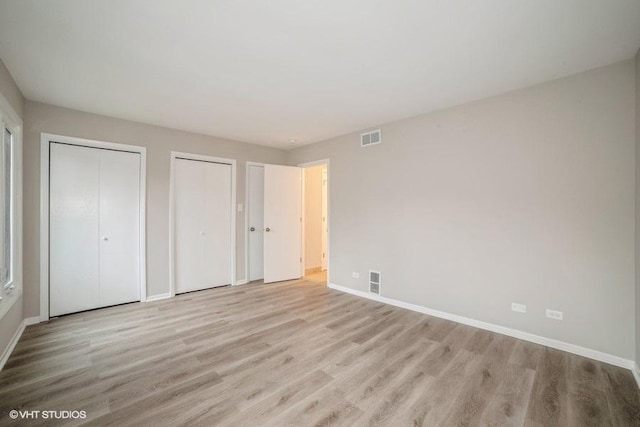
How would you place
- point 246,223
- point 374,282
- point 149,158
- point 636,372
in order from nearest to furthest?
point 636,372 < point 149,158 < point 374,282 < point 246,223

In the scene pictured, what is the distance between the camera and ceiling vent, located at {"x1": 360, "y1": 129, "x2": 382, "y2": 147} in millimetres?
4004

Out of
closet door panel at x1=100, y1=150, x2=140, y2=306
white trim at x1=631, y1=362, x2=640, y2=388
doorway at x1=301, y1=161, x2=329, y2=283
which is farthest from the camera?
doorway at x1=301, y1=161, x2=329, y2=283

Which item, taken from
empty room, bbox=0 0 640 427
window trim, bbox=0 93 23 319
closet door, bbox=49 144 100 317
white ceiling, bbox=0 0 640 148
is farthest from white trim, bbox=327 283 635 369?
window trim, bbox=0 93 23 319

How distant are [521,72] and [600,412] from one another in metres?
2.72

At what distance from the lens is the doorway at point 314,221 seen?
5.75m

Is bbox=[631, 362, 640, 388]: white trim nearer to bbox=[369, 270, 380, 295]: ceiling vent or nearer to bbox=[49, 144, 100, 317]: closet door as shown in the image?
bbox=[369, 270, 380, 295]: ceiling vent

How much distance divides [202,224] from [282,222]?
4.70 ft

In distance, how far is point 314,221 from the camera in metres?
5.98

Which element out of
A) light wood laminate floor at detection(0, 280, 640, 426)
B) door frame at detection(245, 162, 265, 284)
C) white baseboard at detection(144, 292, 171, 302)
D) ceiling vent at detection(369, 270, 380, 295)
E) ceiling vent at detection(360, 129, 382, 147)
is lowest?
light wood laminate floor at detection(0, 280, 640, 426)

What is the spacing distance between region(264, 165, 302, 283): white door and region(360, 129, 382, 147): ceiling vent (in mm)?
1588

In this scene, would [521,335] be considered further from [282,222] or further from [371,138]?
[282,222]

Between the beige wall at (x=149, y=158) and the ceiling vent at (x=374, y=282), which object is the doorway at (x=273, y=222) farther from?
the ceiling vent at (x=374, y=282)

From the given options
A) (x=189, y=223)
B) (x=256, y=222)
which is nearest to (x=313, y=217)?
(x=256, y=222)

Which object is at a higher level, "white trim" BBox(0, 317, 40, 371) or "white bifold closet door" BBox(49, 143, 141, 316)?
"white bifold closet door" BBox(49, 143, 141, 316)
